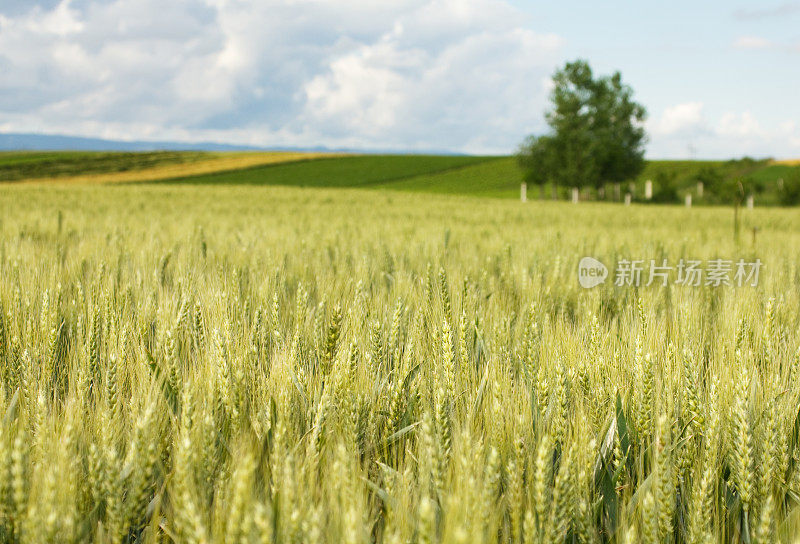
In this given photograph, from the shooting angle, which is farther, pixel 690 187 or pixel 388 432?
pixel 690 187

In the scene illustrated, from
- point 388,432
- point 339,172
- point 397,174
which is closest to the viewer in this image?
point 388,432

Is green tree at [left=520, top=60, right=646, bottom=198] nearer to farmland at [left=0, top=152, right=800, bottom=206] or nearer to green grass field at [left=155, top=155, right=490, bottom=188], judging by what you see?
farmland at [left=0, top=152, right=800, bottom=206]

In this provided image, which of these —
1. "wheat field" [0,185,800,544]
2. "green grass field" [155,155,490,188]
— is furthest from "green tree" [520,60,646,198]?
"wheat field" [0,185,800,544]

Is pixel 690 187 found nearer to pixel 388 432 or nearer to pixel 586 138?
pixel 586 138

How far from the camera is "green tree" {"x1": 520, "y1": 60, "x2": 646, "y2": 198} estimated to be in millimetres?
35656

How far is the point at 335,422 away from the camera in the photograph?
3.79ft

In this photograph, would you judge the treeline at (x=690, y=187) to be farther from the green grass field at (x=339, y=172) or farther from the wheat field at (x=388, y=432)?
Result: the wheat field at (x=388, y=432)

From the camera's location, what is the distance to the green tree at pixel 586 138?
117 feet

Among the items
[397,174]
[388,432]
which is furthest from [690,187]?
[388,432]

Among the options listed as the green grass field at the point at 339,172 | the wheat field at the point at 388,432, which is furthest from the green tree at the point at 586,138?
the wheat field at the point at 388,432

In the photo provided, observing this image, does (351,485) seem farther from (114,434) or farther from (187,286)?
(187,286)

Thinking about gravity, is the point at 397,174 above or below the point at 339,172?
below

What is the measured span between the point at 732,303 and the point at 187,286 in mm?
2242

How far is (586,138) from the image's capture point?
3544cm
